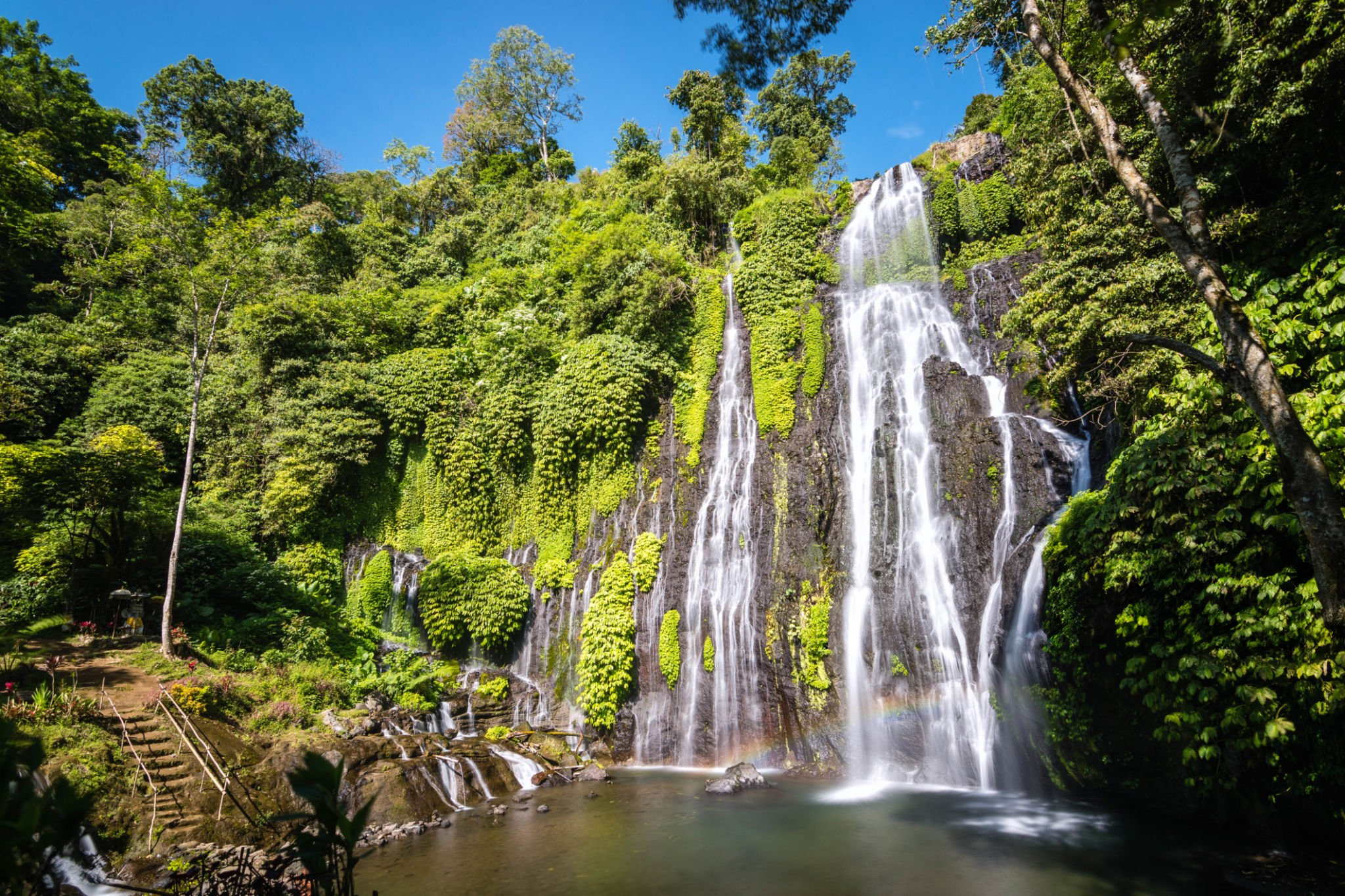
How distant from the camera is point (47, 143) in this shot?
87.7 feet

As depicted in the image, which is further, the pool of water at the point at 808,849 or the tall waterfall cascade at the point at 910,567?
the tall waterfall cascade at the point at 910,567

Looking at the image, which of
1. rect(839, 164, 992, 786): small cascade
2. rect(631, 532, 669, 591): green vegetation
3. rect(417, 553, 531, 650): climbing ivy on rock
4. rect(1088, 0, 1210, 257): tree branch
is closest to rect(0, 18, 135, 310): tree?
rect(417, 553, 531, 650): climbing ivy on rock

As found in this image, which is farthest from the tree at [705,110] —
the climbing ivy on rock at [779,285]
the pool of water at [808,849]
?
the pool of water at [808,849]

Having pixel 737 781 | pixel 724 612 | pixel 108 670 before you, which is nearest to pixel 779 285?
pixel 724 612

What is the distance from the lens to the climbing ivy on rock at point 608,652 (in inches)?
501

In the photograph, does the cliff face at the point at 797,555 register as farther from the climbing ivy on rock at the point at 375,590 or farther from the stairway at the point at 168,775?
the stairway at the point at 168,775

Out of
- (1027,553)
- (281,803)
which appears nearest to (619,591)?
(281,803)

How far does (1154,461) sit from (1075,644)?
108 inches

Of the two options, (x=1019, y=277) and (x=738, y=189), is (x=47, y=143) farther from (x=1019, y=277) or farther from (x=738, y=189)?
(x=1019, y=277)

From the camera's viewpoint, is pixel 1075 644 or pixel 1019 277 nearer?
pixel 1075 644

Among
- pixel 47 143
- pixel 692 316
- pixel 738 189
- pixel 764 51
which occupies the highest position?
pixel 47 143

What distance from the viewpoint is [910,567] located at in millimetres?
11234

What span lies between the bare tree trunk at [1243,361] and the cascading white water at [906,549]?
5.67 m

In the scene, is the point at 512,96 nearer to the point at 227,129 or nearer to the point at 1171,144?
the point at 227,129
